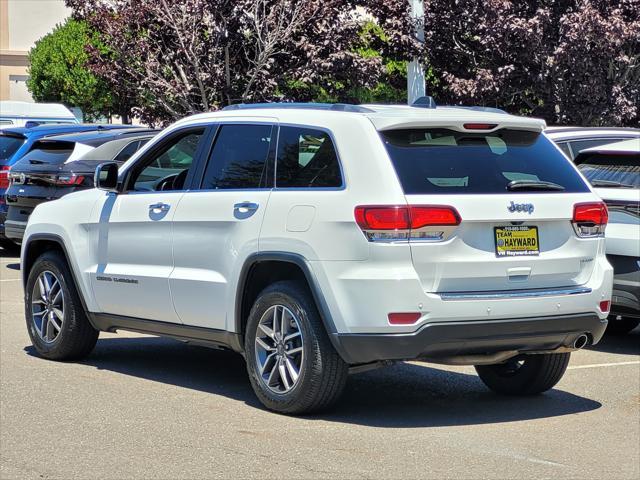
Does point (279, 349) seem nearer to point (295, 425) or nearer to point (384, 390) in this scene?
point (295, 425)

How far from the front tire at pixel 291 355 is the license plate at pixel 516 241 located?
1.13 metres

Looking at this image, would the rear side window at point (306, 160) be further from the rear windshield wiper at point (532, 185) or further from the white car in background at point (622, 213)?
the white car in background at point (622, 213)

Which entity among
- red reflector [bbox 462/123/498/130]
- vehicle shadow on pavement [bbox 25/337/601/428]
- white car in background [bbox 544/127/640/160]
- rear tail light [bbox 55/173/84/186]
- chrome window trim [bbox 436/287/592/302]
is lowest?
vehicle shadow on pavement [bbox 25/337/601/428]

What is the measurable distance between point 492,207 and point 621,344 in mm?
4148

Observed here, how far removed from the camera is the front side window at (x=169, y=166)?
841 cm

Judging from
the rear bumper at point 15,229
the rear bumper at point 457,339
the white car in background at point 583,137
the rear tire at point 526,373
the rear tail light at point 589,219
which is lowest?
the rear tire at point 526,373

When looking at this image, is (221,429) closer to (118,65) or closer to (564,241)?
(564,241)

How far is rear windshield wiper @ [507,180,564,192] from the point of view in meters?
Result: 7.27

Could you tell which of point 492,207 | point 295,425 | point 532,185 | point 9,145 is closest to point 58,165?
point 9,145

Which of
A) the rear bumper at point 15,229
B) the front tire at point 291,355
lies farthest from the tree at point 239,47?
the front tire at point 291,355

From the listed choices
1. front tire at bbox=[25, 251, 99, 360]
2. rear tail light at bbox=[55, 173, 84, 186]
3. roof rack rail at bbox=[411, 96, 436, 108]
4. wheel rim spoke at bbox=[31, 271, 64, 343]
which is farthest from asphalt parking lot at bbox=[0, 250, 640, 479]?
rear tail light at bbox=[55, 173, 84, 186]

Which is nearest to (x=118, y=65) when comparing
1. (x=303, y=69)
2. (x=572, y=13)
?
(x=303, y=69)

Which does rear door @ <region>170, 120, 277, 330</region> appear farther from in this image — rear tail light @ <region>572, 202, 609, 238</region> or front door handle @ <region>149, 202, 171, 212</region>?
rear tail light @ <region>572, 202, 609, 238</region>

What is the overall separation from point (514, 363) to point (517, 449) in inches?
64.3
